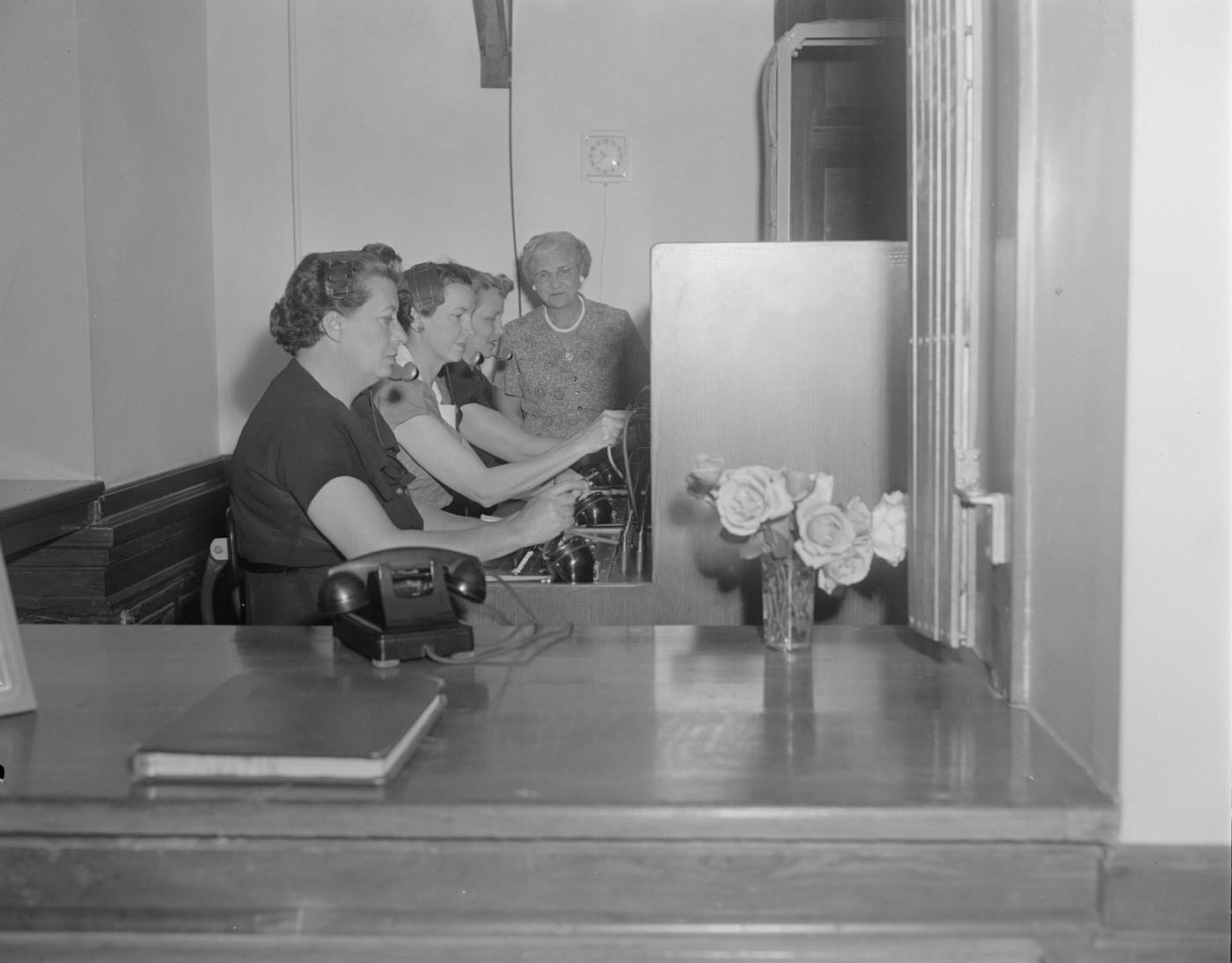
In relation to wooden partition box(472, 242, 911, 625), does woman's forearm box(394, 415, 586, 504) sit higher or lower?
lower

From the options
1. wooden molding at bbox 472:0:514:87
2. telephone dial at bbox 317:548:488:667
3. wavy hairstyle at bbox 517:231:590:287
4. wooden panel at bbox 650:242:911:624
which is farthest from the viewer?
wavy hairstyle at bbox 517:231:590:287

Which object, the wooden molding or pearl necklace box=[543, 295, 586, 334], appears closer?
the wooden molding

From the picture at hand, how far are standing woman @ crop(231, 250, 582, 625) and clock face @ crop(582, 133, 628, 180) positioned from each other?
93.4 inches

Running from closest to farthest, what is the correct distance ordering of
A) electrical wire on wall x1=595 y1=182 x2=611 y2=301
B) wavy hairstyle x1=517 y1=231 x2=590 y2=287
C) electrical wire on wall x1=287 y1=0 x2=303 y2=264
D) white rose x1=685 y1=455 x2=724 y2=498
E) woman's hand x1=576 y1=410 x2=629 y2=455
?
white rose x1=685 y1=455 x2=724 y2=498 < woman's hand x1=576 y1=410 x2=629 y2=455 < wavy hairstyle x1=517 y1=231 x2=590 y2=287 < electrical wire on wall x1=287 y1=0 x2=303 y2=264 < electrical wire on wall x1=595 y1=182 x2=611 y2=301

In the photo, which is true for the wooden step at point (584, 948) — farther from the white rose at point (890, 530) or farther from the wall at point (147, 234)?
the wall at point (147, 234)

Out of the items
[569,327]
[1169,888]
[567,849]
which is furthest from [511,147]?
[1169,888]

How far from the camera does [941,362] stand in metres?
1.59

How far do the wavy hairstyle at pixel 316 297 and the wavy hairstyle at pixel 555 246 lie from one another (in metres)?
2.12

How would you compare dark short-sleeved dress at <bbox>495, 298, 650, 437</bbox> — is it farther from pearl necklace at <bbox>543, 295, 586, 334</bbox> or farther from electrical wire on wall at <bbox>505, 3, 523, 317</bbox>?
electrical wire on wall at <bbox>505, 3, 523, 317</bbox>

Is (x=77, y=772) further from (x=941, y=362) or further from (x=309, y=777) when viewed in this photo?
(x=941, y=362)

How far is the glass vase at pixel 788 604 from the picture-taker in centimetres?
175

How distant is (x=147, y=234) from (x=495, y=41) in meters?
1.58

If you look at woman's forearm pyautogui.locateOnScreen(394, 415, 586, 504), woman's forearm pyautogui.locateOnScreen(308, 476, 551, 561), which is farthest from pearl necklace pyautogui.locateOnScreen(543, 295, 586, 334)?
woman's forearm pyautogui.locateOnScreen(308, 476, 551, 561)

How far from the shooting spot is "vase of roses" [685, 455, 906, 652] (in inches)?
68.6
